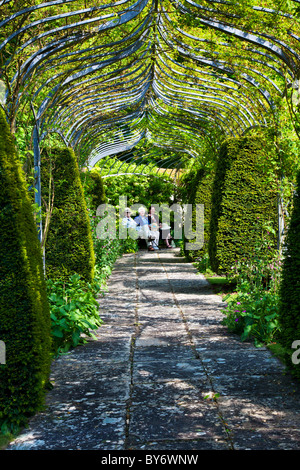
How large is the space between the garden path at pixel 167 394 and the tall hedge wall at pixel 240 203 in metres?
2.21

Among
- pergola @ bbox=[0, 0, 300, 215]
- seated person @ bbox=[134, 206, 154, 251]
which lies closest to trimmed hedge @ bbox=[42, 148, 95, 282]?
pergola @ bbox=[0, 0, 300, 215]

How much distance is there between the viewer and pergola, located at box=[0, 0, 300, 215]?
4965 millimetres

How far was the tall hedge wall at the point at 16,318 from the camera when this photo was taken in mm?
3062

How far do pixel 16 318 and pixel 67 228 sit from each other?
13.6 ft

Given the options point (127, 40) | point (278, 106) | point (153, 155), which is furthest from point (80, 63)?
point (153, 155)

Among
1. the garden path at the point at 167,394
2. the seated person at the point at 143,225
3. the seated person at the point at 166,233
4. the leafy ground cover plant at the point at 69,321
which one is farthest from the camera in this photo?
the seated person at the point at 166,233

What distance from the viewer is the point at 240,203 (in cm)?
808

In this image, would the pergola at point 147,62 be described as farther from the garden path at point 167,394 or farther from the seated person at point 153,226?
the seated person at point 153,226

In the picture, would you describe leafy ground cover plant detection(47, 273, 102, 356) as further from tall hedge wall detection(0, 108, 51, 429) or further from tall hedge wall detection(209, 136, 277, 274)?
tall hedge wall detection(209, 136, 277, 274)

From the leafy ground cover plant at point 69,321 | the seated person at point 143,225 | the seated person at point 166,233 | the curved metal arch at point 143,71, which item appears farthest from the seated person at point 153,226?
the leafy ground cover plant at point 69,321

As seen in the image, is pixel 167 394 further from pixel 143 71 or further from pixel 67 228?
pixel 143 71

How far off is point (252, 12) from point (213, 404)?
3864mm

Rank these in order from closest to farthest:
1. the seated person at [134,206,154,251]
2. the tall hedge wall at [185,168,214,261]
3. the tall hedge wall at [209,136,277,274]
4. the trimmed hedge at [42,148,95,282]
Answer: the trimmed hedge at [42,148,95,282]
the tall hedge wall at [209,136,277,274]
the tall hedge wall at [185,168,214,261]
the seated person at [134,206,154,251]

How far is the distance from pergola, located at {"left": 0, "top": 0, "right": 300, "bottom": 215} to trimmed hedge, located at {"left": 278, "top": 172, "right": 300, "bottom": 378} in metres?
2.26
